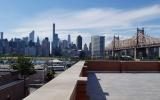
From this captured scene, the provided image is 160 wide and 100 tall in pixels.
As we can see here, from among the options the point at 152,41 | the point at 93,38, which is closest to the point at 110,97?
the point at 152,41

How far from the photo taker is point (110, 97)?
9.30 metres

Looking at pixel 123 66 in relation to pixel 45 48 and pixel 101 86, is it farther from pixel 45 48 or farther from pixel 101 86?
pixel 45 48

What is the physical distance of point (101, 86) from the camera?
Answer: 11.7 metres

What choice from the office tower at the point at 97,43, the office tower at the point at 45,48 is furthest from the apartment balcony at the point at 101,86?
the office tower at the point at 45,48

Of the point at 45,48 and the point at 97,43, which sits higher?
the point at 97,43

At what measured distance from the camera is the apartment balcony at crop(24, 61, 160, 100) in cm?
431

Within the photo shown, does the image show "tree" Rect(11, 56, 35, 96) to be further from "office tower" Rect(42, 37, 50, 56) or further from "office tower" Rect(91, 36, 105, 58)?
"office tower" Rect(42, 37, 50, 56)

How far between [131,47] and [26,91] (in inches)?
1745

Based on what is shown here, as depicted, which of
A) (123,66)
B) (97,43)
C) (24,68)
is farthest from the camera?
(97,43)

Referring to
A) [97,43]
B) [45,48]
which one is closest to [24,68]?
[97,43]

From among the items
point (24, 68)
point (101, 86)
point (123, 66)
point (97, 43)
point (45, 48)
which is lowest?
point (24, 68)

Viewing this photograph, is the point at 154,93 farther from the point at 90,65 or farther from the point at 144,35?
the point at 144,35

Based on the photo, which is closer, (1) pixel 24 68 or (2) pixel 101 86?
(2) pixel 101 86

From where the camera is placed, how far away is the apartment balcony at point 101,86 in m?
4.31
